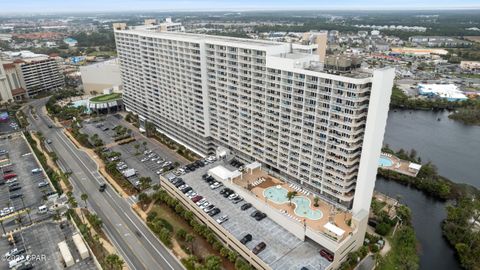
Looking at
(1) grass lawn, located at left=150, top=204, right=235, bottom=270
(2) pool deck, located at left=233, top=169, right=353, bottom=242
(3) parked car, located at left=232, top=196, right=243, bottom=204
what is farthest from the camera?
(3) parked car, located at left=232, top=196, right=243, bottom=204

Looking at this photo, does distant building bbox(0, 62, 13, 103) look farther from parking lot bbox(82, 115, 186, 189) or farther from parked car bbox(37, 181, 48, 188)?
parked car bbox(37, 181, 48, 188)

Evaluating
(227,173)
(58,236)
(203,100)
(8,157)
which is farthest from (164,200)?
(8,157)

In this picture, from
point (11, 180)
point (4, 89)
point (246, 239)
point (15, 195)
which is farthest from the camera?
point (4, 89)

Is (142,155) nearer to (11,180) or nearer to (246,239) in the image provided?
(11,180)

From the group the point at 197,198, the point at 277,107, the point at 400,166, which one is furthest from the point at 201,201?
the point at 400,166

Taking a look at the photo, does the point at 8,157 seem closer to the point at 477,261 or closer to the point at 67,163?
the point at 67,163

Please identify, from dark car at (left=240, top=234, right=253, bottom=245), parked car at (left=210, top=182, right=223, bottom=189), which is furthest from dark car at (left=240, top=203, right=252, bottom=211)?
parked car at (left=210, top=182, right=223, bottom=189)

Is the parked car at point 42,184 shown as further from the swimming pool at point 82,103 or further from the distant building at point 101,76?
the distant building at point 101,76
